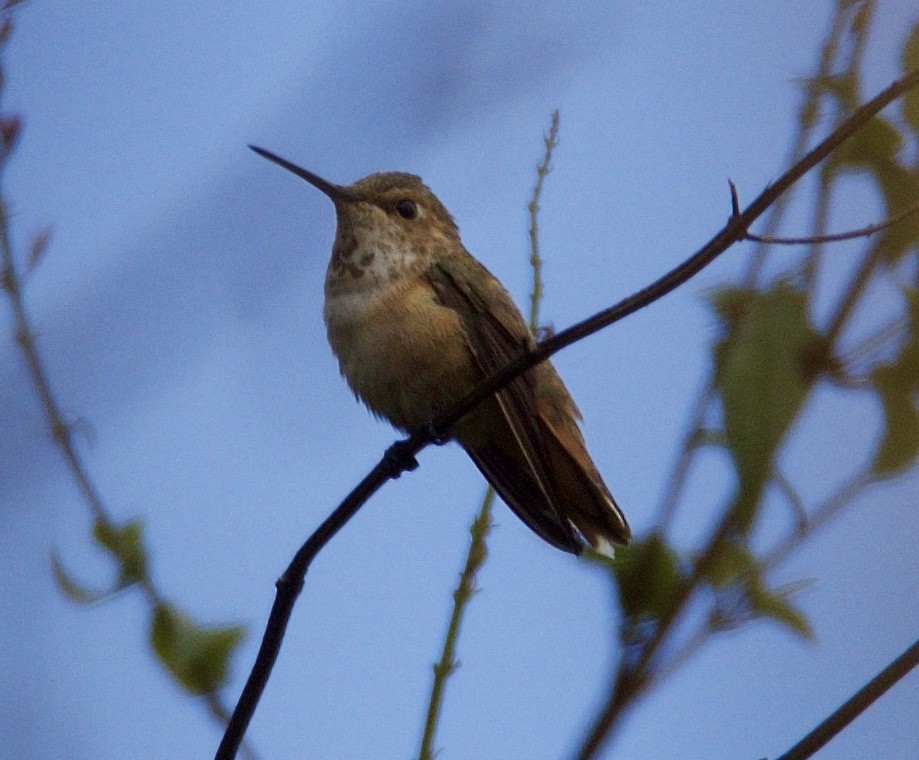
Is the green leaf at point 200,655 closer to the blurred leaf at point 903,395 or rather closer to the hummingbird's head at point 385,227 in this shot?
the blurred leaf at point 903,395

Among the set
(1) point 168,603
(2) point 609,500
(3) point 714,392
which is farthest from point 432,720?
(2) point 609,500

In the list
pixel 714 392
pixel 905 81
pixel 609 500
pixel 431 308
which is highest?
pixel 431 308

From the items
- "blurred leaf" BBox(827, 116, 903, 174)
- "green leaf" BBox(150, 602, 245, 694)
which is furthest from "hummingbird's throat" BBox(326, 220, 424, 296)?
"blurred leaf" BBox(827, 116, 903, 174)

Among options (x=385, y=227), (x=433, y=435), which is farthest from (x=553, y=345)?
(x=385, y=227)

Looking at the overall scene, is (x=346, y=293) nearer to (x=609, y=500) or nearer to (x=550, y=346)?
(x=609, y=500)

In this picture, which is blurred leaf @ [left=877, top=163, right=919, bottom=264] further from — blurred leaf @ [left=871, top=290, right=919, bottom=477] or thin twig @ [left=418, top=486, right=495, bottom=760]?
thin twig @ [left=418, top=486, right=495, bottom=760]

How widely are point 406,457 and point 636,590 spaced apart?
1.87m

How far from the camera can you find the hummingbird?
3.44 metres

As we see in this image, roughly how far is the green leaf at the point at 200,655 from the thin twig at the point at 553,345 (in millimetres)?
58

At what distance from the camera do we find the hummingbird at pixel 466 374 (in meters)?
3.44

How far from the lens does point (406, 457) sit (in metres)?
3.25

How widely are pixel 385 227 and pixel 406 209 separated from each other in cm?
18

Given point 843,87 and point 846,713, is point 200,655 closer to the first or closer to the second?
point 846,713

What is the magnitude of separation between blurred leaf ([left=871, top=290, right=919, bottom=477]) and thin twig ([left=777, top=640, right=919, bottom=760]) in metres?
0.28
